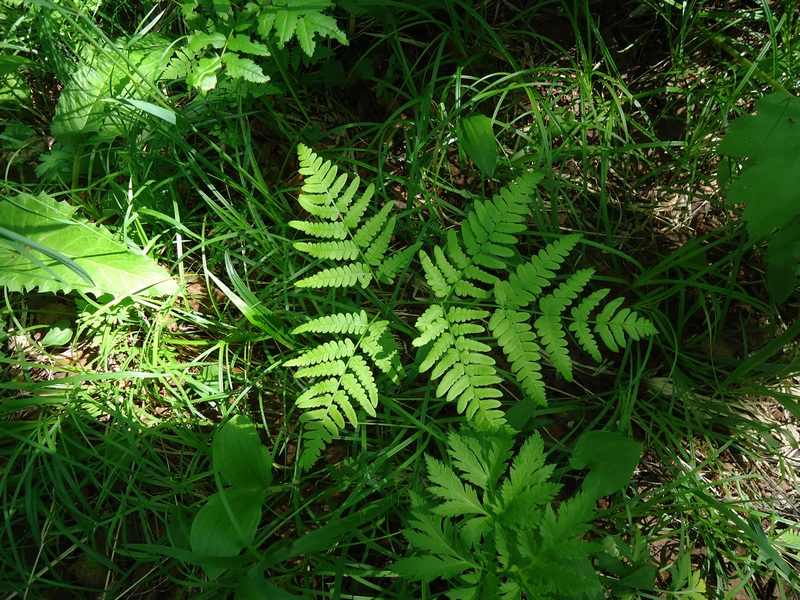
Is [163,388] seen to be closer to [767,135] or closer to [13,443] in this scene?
[13,443]

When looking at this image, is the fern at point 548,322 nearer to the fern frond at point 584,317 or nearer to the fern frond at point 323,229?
the fern frond at point 584,317

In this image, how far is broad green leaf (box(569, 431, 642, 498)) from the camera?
1.73m

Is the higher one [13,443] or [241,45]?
[241,45]

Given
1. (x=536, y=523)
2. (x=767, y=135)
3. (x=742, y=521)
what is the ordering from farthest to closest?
(x=742, y=521)
(x=767, y=135)
(x=536, y=523)

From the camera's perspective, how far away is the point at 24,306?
2.15 meters

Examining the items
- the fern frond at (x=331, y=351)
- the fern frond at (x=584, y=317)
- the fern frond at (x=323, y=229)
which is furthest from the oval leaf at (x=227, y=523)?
the fern frond at (x=584, y=317)

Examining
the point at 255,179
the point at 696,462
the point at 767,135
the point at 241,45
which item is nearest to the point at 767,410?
the point at 696,462

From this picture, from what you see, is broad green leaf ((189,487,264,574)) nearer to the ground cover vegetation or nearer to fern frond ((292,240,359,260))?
the ground cover vegetation

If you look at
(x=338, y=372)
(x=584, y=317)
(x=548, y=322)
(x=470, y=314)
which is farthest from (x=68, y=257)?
(x=584, y=317)

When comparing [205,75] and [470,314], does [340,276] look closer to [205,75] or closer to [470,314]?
[470,314]

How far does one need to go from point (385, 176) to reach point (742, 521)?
68.4 inches

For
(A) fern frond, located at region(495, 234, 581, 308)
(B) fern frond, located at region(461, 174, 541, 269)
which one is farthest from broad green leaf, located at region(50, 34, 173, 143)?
(A) fern frond, located at region(495, 234, 581, 308)

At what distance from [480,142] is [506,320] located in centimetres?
78

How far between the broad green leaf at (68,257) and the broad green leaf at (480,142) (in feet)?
4.07
